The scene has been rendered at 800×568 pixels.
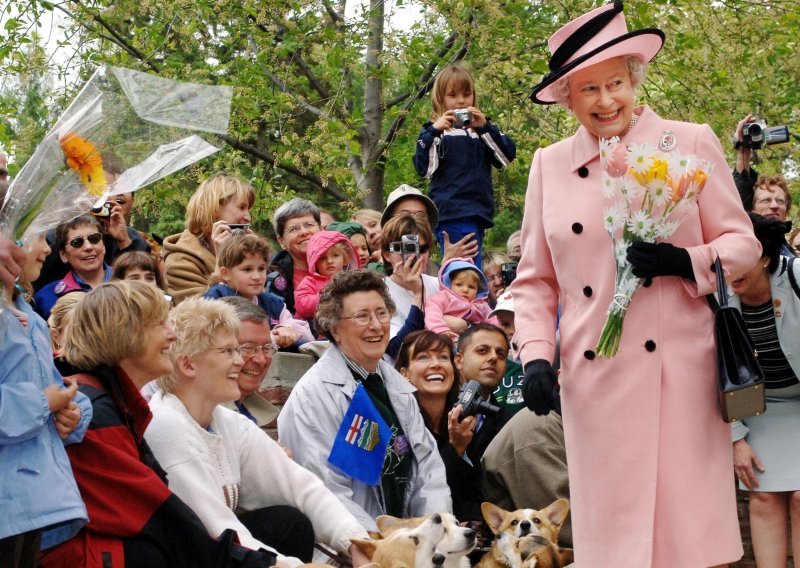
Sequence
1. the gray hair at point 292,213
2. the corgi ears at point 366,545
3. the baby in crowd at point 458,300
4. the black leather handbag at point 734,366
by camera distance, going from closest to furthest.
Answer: the black leather handbag at point 734,366 < the corgi ears at point 366,545 < the baby in crowd at point 458,300 < the gray hair at point 292,213

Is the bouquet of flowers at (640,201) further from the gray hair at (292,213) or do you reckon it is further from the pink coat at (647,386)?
the gray hair at (292,213)

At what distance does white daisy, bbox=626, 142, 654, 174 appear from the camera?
384 cm

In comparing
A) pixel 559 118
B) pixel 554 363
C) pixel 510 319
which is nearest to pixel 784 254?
pixel 554 363

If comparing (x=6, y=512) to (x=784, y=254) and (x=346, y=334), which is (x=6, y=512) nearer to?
(x=346, y=334)

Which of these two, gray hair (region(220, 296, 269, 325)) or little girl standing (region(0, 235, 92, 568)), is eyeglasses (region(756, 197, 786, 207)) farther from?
little girl standing (region(0, 235, 92, 568))

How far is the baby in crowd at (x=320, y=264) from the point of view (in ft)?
24.7

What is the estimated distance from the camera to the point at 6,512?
3.73 m

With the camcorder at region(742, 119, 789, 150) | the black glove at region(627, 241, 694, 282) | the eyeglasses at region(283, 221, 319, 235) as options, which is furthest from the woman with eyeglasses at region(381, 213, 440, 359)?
the black glove at region(627, 241, 694, 282)

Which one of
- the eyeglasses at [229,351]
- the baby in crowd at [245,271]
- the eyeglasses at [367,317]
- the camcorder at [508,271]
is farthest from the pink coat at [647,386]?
the camcorder at [508,271]

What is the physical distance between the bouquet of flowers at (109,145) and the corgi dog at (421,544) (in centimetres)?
162

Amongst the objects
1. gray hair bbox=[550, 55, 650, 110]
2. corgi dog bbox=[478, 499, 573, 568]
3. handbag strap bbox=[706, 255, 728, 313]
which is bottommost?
corgi dog bbox=[478, 499, 573, 568]

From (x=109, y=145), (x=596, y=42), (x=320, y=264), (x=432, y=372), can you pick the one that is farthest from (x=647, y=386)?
(x=320, y=264)

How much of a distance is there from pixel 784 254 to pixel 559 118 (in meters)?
8.82

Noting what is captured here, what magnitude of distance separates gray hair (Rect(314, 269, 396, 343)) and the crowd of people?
11 mm
